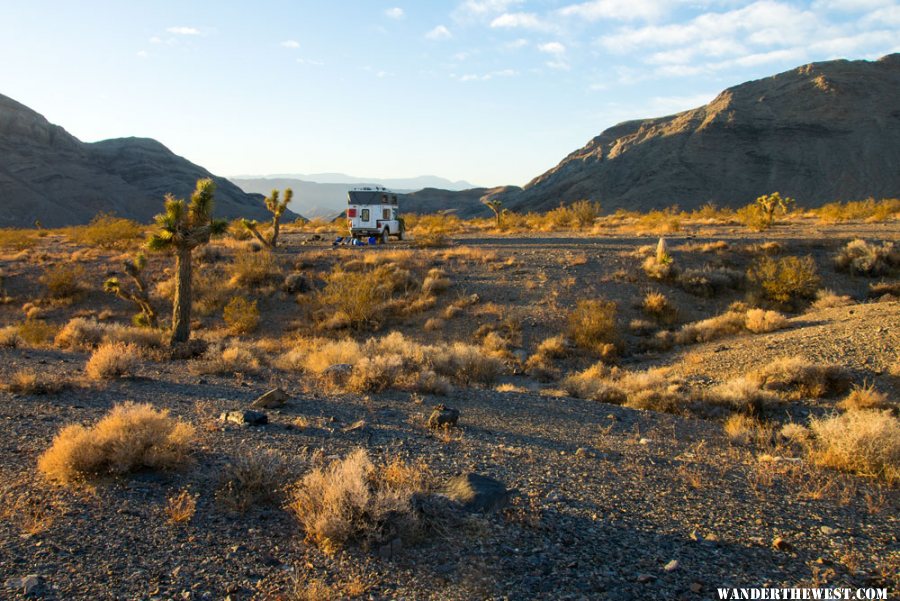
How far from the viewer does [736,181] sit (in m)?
77.2

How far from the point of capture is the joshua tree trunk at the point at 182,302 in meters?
13.7

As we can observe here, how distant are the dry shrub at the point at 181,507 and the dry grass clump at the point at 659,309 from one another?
49.3ft

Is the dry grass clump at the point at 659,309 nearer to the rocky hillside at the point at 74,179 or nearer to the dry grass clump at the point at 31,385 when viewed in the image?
the dry grass clump at the point at 31,385

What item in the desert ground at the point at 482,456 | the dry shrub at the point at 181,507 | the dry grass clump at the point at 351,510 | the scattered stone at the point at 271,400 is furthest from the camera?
the scattered stone at the point at 271,400

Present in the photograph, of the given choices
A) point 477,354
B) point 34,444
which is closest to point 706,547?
point 34,444

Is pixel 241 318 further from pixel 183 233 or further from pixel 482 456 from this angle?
pixel 482 456

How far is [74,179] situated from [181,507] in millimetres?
104853

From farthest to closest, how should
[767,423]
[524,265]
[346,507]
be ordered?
[524,265]
[767,423]
[346,507]

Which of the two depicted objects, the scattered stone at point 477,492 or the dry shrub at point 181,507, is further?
the scattered stone at point 477,492

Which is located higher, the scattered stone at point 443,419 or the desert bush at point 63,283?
the desert bush at point 63,283

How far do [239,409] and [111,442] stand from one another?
2514 millimetres

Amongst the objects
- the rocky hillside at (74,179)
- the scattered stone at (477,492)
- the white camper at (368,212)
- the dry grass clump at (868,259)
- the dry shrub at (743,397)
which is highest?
the rocky hillside at (74,179)

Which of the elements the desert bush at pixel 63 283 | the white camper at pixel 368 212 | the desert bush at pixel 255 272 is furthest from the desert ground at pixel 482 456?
the white camper at pixel 368 212

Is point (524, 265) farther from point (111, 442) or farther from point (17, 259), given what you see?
point (17, 259)
